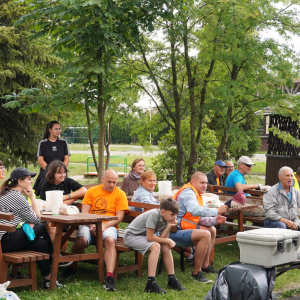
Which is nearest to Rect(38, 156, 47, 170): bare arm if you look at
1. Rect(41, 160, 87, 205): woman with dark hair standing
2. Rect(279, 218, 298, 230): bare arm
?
Rect(41, 160, 87, 205): woman with dark hair standing

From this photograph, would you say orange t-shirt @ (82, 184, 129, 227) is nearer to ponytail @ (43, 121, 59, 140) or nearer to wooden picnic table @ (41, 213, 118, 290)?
wooden picnic table @ (41, 213, 118, 290)

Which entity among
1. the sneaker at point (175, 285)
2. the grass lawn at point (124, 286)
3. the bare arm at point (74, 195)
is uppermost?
the bare arm at point (74, 195)

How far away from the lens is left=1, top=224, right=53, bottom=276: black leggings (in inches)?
186

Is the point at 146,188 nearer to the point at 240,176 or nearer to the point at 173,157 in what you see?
the point at 240,176

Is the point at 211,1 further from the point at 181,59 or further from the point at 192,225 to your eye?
the point at 192,225

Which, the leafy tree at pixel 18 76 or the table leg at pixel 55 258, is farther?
the leafy tree at pixel 18 76

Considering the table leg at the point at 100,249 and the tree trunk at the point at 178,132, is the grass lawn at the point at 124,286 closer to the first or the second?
the table leg at the point at 100,249

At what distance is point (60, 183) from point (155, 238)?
1.73 meters

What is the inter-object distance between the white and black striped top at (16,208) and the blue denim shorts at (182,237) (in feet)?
5.91

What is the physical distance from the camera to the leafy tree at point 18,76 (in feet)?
37.7

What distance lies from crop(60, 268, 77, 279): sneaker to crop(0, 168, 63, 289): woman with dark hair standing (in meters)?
0.52

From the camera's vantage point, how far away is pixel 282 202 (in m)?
6.51

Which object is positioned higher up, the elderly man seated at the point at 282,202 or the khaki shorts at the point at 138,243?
the elderly man seated at the point at 282,202

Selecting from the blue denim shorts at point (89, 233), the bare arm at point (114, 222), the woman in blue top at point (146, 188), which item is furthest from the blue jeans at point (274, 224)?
the blue denim shorts at point (89, 233)
